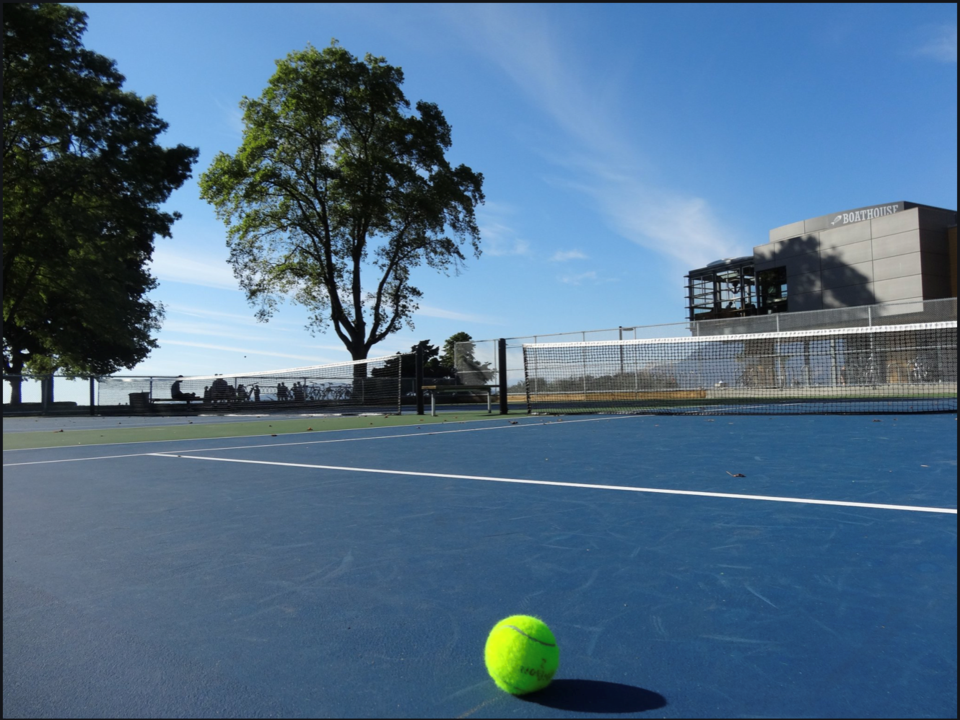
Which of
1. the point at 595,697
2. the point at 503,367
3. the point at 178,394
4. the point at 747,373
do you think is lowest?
the point at 595,697

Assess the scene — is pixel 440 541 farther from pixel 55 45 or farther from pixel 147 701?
pixel 55 45

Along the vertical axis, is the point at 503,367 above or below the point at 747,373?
above

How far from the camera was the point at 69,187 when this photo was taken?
27109 mm

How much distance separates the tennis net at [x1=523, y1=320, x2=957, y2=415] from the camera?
18641 mm

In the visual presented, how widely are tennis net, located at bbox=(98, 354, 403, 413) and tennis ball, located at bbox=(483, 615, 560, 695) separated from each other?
2197 centimetres

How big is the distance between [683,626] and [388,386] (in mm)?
26184

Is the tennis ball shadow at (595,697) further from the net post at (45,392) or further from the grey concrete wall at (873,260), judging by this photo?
the grey concrete wall at (873,260)

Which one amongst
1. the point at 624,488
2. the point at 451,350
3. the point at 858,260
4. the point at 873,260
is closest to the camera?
the point at 624,488

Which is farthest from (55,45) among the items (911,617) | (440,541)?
(911,617)

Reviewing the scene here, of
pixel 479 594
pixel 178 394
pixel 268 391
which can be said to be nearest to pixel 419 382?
pixel 268 391

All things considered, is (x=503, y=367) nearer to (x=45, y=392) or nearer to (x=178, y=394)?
(x=178, y=394)

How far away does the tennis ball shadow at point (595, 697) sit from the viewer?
1.62 meters

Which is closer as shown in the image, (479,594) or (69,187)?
(479,594)

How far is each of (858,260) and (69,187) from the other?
131 feet
